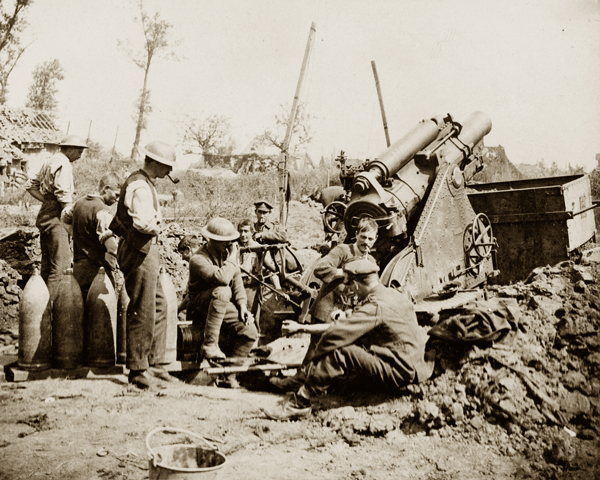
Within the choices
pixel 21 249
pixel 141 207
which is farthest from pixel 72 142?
pixel 21 249

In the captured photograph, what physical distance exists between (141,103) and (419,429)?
28.7m

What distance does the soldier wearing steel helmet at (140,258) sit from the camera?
572 centimetres

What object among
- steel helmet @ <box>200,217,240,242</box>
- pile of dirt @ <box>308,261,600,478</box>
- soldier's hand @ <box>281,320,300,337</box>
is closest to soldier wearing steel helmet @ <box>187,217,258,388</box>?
steel helmet @ <box>200,217,240,242</box>

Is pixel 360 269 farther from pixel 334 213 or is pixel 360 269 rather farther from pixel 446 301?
pixel 334 213

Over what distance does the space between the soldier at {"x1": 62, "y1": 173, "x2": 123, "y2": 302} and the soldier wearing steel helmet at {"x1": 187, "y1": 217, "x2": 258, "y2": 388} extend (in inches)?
37.5

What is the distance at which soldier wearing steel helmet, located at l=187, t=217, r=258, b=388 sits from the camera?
21.0ft

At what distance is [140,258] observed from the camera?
5.77 metres

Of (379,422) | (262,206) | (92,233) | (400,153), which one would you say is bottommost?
(379,422)

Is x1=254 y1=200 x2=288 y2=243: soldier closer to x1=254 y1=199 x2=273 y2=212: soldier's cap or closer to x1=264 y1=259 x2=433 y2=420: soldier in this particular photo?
x1=254 y1=199 x2=273 y2=212: soldier's cap

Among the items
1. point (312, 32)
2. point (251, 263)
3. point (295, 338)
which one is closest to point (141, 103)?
point (312, 32)

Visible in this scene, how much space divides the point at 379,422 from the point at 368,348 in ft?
1.95

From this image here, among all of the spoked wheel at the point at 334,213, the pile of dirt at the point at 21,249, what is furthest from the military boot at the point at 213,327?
the pile of dirt at the point at 21,249

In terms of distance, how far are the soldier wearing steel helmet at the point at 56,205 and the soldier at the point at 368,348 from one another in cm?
348

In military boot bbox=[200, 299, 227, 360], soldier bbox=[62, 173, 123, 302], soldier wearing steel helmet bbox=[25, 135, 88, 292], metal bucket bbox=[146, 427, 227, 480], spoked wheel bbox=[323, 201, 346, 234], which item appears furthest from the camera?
spoked wheel bbox=[323, 201, 346, 234]
